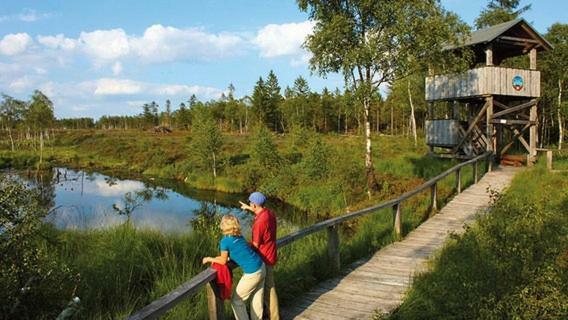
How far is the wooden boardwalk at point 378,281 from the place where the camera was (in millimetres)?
5684

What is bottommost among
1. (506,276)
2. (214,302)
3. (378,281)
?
(378,281)

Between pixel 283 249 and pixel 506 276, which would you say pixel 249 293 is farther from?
pixel 506 276

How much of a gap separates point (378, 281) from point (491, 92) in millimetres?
15027

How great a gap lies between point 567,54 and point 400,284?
29.3 m

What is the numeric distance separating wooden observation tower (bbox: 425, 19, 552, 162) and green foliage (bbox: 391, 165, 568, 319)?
14.9 m

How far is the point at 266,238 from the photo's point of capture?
16.4ft

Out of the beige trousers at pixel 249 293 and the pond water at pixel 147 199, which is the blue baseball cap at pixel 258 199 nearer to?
the beige trousers at pixel 249 293

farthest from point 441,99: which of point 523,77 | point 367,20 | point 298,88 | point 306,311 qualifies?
point 298,88

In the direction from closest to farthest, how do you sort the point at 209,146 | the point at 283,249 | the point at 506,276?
1. the point at 506,276
2. the point at 283,249
3. the point at 209,146

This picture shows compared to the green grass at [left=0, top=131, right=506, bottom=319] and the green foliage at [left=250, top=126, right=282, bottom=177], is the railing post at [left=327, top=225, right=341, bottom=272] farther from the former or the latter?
the green foliage at [left=250, top=126, right=282, bottom=177]

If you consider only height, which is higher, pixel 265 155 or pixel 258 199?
pixel 258 199

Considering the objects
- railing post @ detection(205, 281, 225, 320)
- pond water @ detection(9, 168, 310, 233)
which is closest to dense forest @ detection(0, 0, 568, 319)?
railing post @ detection(205, 281, 225, 320)

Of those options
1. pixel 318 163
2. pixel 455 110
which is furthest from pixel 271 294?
pixel 318 163

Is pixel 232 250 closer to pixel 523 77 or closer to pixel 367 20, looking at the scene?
pixel 367 20
